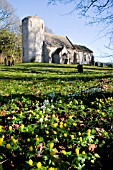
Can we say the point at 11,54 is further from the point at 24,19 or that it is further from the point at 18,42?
the point at 24,19

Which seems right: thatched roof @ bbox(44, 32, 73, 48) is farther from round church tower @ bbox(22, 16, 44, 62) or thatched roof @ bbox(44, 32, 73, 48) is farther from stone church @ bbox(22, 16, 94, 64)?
round church tower @ bbox(22, 16, 44, 62)

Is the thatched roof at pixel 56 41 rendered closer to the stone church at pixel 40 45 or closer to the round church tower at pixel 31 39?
the stone church at pixel 40 45

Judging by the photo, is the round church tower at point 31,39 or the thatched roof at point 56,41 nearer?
the round church tower at point 31,39

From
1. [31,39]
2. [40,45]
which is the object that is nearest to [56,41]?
[40,45]

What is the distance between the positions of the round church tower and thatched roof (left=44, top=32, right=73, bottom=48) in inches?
99.6

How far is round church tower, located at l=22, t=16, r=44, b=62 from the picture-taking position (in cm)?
5009

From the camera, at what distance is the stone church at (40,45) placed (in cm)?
5019

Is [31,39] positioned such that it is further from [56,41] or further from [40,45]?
[56,41]

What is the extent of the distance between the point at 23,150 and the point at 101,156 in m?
1.20

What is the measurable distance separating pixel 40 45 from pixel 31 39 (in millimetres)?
2455

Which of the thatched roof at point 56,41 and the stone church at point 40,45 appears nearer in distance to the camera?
the stone church at point 40,45

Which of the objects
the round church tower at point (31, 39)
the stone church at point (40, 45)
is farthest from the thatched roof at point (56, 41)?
the round church tower at point (31, 39)

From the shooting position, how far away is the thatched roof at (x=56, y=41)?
53525 mm

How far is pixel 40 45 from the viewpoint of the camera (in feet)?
170
